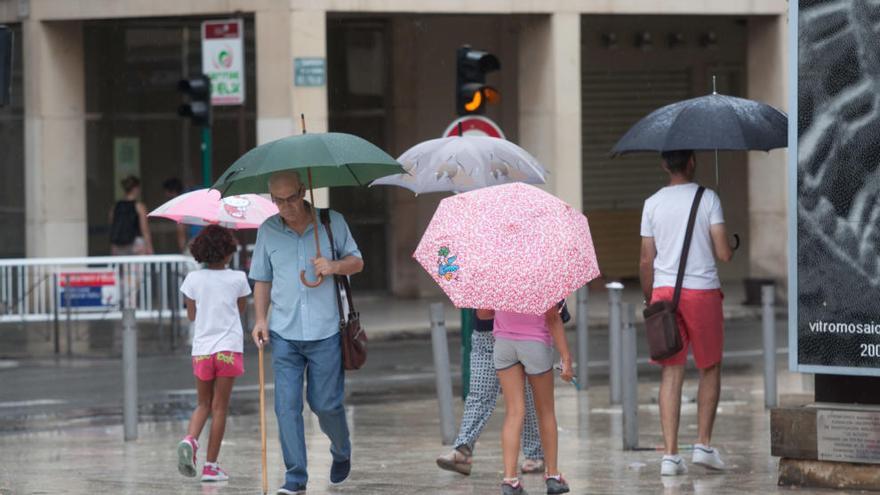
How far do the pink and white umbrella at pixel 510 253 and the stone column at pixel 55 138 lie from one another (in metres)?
→ 16.7

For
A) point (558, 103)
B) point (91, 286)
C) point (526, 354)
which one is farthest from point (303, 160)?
point (558, 103)

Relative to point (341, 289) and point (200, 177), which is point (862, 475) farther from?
point (200, 177)

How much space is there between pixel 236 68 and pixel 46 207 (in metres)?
3.95

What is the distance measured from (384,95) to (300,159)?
1852 cm

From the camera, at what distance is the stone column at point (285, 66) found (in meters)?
23.8

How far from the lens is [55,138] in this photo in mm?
25844

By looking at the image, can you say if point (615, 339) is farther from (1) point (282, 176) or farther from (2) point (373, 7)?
(2) point (373, 7)

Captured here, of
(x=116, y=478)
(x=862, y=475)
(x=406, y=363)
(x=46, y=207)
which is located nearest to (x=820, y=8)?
(x=862, y=475)

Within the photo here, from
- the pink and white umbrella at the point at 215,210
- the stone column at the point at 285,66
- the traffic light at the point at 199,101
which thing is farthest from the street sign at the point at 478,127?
the stone column at the point at 285,66

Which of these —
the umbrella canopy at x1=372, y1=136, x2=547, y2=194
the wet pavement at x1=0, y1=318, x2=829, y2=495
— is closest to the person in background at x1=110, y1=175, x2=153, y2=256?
the wet pavement at x1=0, y1=318, x2=829, y2=495

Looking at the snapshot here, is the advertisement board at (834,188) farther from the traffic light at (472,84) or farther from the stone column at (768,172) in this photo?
the stone column at (768,172)

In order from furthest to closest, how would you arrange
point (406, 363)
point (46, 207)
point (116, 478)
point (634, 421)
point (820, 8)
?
1. point (46, 207)
2. point (406, 363)
3. point (634, 421)
4. point (116, 478)
5. point (820, 8)

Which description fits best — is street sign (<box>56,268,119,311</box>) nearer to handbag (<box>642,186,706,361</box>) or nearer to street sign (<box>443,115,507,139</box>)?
street sign (<box>443,115,507,139</box>)

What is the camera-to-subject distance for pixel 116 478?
11.6 m
